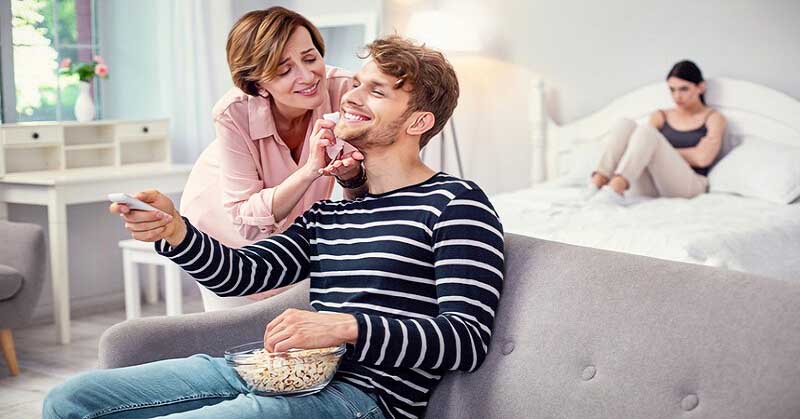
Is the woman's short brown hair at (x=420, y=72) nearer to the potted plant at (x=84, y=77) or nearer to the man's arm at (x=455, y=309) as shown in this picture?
the man's arm at (x=455, y=309)

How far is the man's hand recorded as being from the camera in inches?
64.2

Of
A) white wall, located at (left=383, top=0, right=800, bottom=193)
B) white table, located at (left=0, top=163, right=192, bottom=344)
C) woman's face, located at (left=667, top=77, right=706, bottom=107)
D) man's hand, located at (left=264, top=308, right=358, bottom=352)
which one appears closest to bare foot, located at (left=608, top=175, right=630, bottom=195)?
woman's face, located at (left=667, top=77, right=706, bottom=107)

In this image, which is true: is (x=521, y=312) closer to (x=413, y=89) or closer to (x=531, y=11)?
(x=413, y=89)

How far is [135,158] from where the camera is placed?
5.00 m

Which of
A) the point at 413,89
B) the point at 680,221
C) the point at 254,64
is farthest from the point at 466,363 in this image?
the point at 680,221

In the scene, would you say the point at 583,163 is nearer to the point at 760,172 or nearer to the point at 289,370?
the point at 760,172

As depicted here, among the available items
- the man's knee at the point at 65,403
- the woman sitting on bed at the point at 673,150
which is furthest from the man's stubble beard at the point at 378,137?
the woman sitting on bed at the point at 673,150

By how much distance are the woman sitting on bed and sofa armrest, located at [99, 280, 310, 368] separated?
2.49 m

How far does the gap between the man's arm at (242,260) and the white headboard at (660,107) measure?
124 inches

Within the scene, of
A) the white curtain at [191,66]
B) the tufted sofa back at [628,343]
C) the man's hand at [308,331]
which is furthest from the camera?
the white curtain at [191,66]

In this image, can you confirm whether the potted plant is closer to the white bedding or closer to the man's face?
the white bedding

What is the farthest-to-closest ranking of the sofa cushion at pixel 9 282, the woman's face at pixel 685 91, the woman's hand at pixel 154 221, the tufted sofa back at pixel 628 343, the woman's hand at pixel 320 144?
the woman's face at pixel 685 91 → the sofa cushion at pixel 9 282 → the woman's hand at pixel 320 144 → the woman's hand at pixel 154 221 → the tufted sofa back at pixel 628 343

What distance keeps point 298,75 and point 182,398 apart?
822mm

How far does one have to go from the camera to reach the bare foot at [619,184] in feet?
14.5
